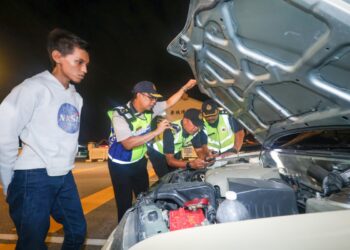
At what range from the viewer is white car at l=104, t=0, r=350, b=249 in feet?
3.76

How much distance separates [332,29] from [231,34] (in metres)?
0.61

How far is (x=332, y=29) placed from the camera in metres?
1.36

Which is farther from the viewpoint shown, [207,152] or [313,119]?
[207,152]

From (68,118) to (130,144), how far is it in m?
1.03

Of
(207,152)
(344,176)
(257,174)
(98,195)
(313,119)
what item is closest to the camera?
(344,176)

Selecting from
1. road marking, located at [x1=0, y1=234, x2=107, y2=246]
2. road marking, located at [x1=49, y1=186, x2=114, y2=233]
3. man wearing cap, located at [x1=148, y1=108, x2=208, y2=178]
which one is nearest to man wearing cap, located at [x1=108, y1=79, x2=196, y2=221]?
road marking, located at [x1=0, y1=234, x2=107, y2=246]

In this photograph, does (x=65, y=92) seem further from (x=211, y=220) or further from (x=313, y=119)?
(x=313, y=119)

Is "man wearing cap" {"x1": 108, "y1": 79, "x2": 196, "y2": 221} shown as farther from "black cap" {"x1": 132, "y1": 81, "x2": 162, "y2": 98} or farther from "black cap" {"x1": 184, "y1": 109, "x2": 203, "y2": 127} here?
"black cap" {"x1": 184, "y1": 109, "x2": 203, "y2": 127}

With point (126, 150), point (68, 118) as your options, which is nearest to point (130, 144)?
point (126, 150)

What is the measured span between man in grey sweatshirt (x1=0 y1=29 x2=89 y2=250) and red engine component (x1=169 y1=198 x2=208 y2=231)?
94 cm

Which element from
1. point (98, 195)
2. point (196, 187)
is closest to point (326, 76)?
point (196, 187)

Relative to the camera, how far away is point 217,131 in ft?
14.3

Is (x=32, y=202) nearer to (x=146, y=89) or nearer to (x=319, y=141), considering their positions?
(x=146, y=89)

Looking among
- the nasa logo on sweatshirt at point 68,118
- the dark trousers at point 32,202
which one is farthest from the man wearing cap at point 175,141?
the dark trousers at point 32,202
